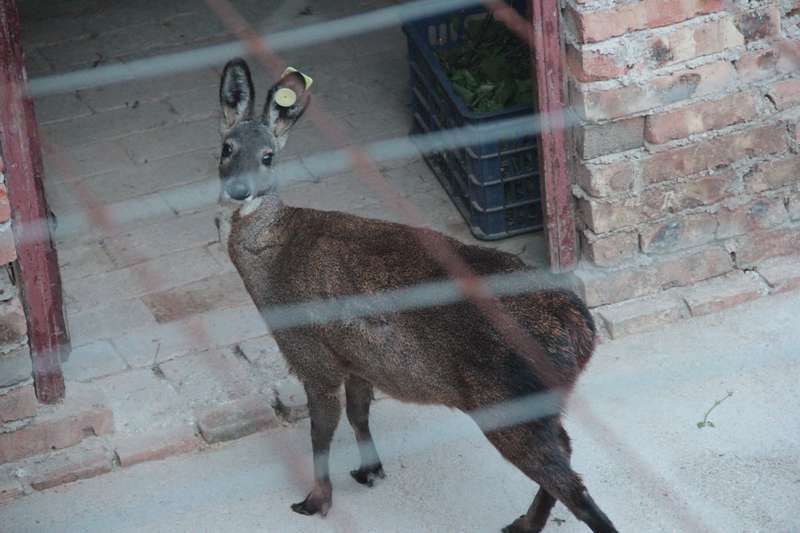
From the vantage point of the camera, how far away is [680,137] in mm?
4730

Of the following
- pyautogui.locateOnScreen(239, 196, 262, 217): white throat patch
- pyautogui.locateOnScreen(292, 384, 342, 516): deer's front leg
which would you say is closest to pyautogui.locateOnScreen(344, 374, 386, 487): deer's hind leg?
pyautogui.locateOnScreen(292, 384, 342, 516): deer's front leg

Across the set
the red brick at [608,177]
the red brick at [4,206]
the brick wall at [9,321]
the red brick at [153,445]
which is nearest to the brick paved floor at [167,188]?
the red brick at [153,445]

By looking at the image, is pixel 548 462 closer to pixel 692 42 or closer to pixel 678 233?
pixel 678 233

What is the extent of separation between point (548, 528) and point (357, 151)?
7.46 feet

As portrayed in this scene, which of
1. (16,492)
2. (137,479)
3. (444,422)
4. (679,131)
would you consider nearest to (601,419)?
(444,422)

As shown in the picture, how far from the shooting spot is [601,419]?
14.9ft

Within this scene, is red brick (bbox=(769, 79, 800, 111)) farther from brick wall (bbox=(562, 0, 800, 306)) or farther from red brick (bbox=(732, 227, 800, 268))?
red brick (bbox=(732, 227, 800, 268))

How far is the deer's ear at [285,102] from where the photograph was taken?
4262 mm

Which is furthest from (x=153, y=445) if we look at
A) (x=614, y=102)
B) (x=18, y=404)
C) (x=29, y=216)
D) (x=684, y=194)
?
(x=684, y=194)

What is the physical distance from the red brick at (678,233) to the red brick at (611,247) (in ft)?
0.12

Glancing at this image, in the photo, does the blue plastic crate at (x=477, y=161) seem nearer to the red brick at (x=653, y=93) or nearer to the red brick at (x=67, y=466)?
the red brick at (x=653, y=93)

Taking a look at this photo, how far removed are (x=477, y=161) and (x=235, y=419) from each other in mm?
1383

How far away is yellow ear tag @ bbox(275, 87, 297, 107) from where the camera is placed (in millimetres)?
4262

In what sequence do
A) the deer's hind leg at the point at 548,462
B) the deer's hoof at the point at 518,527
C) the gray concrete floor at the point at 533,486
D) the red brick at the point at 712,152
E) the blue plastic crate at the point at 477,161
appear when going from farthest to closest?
the blue plastic crate at the point at 477,161, the red brick at the point at 712,152, the gray concrete floor at the point at 533,486, the deer's hoof at the point at 518,527, the deer's hind leg at the point at 548,462
